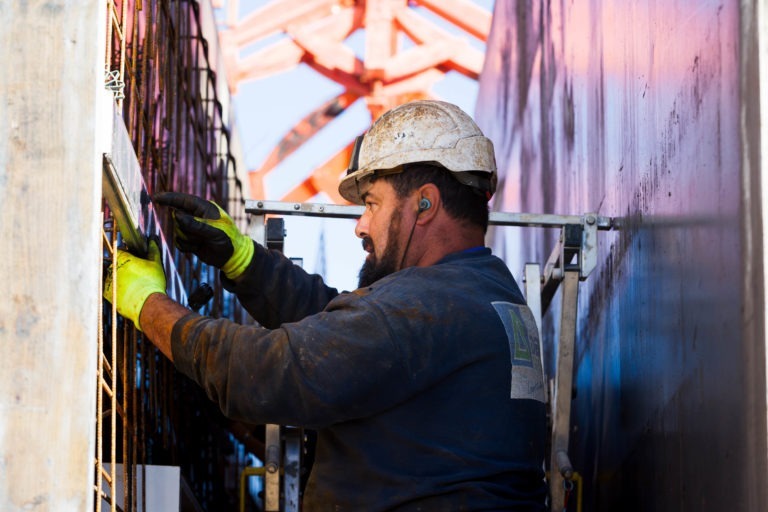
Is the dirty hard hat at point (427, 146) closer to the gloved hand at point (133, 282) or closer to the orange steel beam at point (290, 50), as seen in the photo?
the gloved hand at point (133, 282)

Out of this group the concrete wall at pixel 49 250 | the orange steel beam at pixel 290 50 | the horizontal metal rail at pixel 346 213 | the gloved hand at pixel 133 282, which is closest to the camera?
the concrete wall at pixel 49 250

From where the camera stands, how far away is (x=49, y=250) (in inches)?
135

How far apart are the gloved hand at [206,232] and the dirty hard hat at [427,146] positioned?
557mm

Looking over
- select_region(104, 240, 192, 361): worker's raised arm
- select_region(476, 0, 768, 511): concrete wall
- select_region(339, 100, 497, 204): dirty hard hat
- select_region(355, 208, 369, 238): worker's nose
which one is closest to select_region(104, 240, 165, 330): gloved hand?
select_region(104, 240, 192, 361): worker's raised arm

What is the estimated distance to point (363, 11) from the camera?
19.0 meters

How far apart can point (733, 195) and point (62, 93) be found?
1.89 meters

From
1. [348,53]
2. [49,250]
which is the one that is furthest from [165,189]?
[348,53]

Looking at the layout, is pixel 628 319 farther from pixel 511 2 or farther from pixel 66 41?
pixel 511 2

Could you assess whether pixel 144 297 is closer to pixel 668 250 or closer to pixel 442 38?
pixel 668 250

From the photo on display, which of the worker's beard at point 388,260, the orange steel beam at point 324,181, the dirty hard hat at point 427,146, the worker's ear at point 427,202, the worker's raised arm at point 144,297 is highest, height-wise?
the orange steel beam at point 324,181

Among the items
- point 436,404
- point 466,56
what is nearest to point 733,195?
point 436,404

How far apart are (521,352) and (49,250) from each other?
1542 millimetres

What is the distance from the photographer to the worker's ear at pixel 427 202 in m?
4.48

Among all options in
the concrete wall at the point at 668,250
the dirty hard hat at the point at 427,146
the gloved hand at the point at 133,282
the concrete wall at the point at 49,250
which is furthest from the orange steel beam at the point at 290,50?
the concrete wall at the point at 49,250
